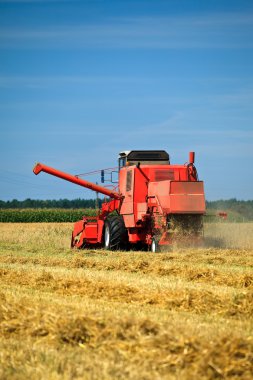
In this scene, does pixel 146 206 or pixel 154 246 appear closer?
pixel 154 246

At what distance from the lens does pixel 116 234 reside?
20641 mm

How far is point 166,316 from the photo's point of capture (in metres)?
8.06

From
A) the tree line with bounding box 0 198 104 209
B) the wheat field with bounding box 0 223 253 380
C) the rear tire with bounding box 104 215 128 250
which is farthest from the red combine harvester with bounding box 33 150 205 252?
the tree line with bounding box 0 198 104 209

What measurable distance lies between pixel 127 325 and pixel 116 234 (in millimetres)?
13964

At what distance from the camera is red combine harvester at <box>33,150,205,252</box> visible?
743 inches

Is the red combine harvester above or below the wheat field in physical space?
above

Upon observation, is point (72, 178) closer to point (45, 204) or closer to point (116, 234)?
point (116, 234)

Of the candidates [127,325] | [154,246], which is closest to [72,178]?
[154,246]

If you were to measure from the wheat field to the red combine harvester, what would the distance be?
17.3 feet

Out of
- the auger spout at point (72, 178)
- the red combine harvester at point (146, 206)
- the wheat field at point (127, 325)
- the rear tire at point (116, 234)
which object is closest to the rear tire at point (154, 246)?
the red combine harvester at point (146, 206)

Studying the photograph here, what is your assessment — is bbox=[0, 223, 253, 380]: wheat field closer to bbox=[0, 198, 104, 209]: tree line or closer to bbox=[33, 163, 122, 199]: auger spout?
bbox=[33, 163, 122, 199]: auger spout

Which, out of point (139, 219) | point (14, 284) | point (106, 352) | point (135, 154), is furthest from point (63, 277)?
point (135, 154)

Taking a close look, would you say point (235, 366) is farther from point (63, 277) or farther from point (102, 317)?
point (63, 277)

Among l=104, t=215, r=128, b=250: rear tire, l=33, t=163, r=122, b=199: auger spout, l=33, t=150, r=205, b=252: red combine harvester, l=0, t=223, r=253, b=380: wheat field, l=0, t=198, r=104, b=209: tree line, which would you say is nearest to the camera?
l=0, t=223, r=253, b=380: wheat field
